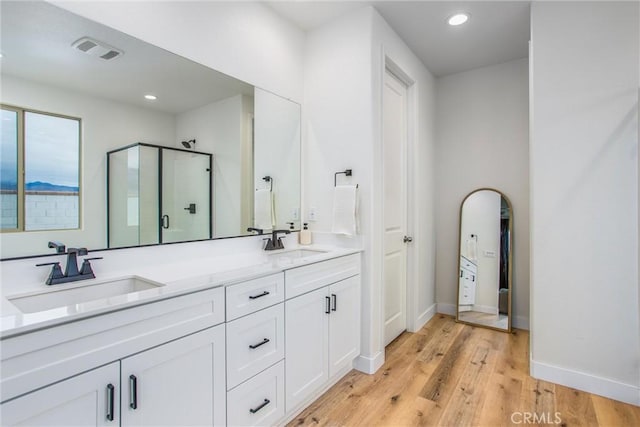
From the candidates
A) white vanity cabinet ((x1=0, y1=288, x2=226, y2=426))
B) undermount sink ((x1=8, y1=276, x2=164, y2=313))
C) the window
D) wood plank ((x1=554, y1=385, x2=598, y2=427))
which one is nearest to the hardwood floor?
wood plank ((x1=554, y1=385, x2=598, y2=427))

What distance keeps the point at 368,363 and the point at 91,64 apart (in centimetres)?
247

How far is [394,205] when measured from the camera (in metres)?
2.97

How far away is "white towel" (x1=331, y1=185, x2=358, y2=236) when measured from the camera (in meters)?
2.29

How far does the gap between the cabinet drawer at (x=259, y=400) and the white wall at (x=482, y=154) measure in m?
2.57

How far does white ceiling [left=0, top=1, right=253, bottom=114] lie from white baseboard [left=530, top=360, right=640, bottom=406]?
2.95m

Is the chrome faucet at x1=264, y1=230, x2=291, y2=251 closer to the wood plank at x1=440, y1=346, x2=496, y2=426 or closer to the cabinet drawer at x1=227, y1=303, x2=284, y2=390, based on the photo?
the cabinet drawer at x1=227, y1=303, x2=284, y2=390

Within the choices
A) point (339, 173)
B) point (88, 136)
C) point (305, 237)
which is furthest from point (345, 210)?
point (88, 136)

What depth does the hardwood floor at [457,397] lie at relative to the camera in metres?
1.81

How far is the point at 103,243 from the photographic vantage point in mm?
1488

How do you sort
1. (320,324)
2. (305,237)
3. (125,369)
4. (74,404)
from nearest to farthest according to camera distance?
(74,404) → (125,369) → (320,324) → (305,237)

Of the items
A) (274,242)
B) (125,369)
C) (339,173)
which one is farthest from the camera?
(339,173)

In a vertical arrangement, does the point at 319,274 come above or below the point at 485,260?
above

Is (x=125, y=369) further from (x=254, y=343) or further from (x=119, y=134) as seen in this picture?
(x=119, y=134)

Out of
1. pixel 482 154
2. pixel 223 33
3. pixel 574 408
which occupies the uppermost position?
pixel 223 33
